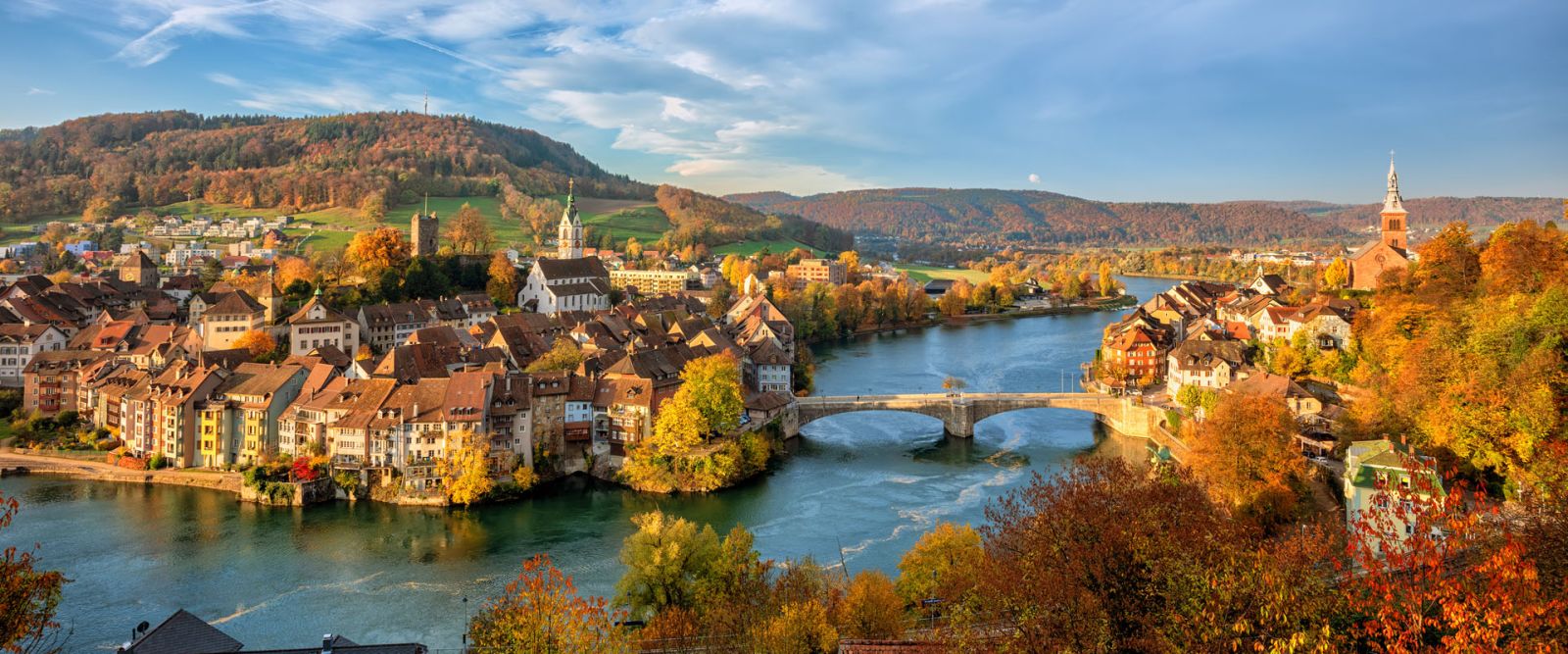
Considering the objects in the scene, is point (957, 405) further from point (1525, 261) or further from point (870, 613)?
point (870, 613)

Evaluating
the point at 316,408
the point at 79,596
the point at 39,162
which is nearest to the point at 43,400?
the point at 316,408

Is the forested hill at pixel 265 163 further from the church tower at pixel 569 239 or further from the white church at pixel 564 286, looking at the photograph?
the white church at pixel 564 286

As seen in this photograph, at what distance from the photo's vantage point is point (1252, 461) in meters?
22.4

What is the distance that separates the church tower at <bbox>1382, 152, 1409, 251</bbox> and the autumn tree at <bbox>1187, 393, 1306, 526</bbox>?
25237 millimetres

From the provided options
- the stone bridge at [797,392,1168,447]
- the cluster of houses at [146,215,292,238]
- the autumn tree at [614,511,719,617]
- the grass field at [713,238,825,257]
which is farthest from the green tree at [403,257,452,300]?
the grass field at [713,238,825,257]

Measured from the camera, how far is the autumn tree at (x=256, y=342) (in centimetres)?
3634

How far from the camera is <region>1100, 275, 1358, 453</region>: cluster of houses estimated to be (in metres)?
29.9

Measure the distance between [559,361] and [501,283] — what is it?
19.0 meters

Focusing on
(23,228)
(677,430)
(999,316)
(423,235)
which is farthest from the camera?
(999,316)

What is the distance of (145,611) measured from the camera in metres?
20.0

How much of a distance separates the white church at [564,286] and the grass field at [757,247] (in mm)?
34366

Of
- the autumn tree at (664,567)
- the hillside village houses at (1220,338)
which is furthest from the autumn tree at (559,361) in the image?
the hillside village houses at (1220,338)

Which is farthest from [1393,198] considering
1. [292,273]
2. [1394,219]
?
[292,273]

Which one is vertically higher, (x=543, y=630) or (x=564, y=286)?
(x=564, y=286)
